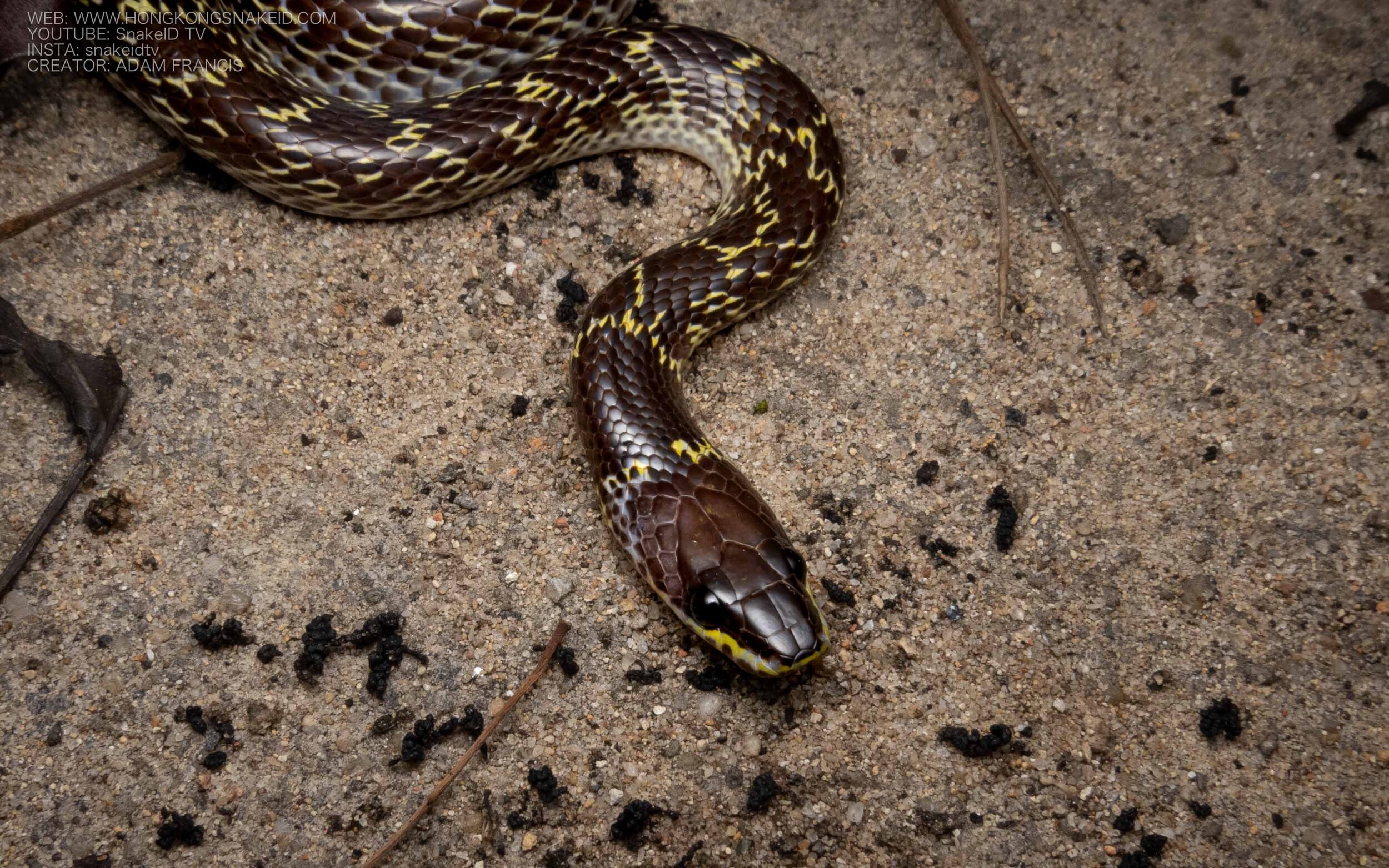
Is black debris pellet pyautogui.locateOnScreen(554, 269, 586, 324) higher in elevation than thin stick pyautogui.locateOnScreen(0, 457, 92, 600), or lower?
higher

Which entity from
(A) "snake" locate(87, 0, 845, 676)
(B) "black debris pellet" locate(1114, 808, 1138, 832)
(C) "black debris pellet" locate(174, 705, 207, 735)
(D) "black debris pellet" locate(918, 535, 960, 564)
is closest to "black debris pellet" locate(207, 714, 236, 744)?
(C) "black debris pellet" locate(174, 705, 207, 735)

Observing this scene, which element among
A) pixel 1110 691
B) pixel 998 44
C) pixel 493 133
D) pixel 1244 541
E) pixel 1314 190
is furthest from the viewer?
pixel 998 44

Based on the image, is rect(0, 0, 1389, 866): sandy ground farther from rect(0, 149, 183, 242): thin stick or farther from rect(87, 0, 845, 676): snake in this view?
rect(87, 0, 845, 676): snake

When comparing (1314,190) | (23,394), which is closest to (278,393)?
(23,394)

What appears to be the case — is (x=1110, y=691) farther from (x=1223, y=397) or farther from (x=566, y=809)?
(x=566, y=809)

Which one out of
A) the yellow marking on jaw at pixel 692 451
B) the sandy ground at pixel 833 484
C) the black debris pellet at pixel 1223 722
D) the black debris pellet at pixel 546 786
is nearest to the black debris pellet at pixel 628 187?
the sandy ground at pixel 833 484

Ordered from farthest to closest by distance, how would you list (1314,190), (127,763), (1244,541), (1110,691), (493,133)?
(1314,190) → (493,133) → (1244,541) → (1110,691) → (127,763)

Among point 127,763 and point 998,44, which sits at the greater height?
point 998,44

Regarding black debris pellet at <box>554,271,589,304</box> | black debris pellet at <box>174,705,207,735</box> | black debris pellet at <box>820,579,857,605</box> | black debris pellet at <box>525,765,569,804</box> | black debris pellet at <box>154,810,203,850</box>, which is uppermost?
black debris pellet at <box>554,271,589,304</box>
